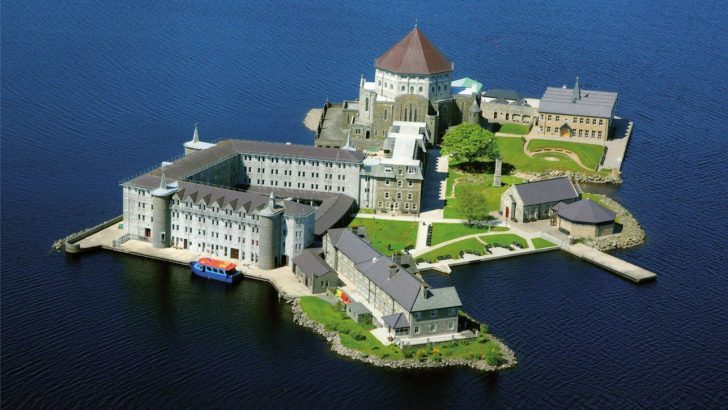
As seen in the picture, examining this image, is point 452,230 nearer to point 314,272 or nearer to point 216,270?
point 314,272

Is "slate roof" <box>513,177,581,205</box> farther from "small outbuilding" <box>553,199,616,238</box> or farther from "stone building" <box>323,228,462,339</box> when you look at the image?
"stone building" <box>323,228,462,339</box>

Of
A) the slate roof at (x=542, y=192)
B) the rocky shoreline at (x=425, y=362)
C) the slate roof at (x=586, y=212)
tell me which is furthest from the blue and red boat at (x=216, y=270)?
the slate roof at (x=586, y=212)

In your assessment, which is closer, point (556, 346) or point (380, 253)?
point (556, 346)

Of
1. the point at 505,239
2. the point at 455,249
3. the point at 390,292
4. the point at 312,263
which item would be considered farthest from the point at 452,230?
the point at 390,292

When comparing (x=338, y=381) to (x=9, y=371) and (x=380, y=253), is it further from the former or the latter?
(x=9, y=371)

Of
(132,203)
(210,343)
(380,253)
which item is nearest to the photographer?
(210,343)

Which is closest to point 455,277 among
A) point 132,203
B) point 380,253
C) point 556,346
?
point 380,253
